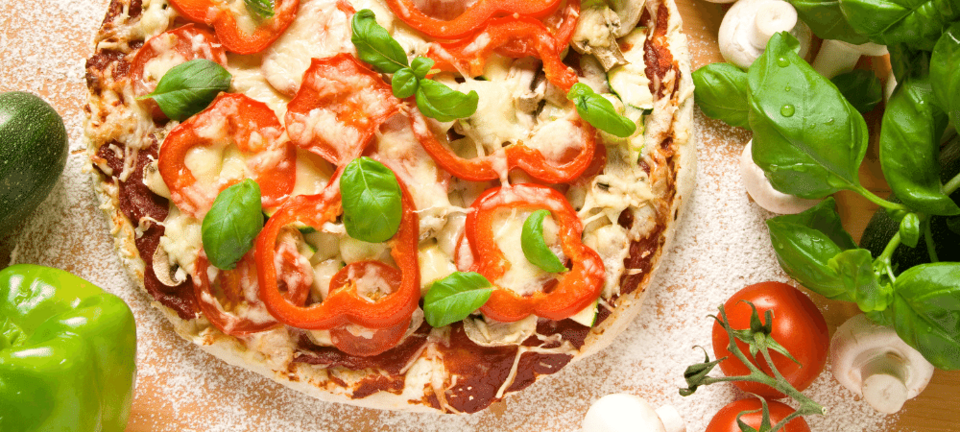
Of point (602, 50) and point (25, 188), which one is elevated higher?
point (602, 50)

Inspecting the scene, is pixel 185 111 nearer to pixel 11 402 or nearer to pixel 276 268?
pixel 276 268

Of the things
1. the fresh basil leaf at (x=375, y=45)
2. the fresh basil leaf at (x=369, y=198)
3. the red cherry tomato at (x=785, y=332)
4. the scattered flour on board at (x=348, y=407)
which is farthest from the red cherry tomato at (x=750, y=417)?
the fresh basil leaf at (x=375, y=45)

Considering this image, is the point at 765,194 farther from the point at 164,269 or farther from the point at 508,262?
the point at 164,269

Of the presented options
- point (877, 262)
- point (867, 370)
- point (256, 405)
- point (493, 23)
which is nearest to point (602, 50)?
point (493, 23)

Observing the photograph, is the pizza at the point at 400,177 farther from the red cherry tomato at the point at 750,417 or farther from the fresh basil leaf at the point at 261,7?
the red cherry tomato at the point at 750,417

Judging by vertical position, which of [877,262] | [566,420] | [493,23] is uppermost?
[493,23]

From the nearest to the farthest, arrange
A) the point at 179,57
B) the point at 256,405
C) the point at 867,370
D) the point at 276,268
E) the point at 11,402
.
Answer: the point at 11,402
the point at 276,268
the point at 179,57
the point at 867,370
the point at 256,405

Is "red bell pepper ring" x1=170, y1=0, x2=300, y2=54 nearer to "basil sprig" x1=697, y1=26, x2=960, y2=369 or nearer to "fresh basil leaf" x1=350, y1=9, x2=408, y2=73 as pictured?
"fresh basil leaf" x1=350, y1=9, x2=408, y2=73
